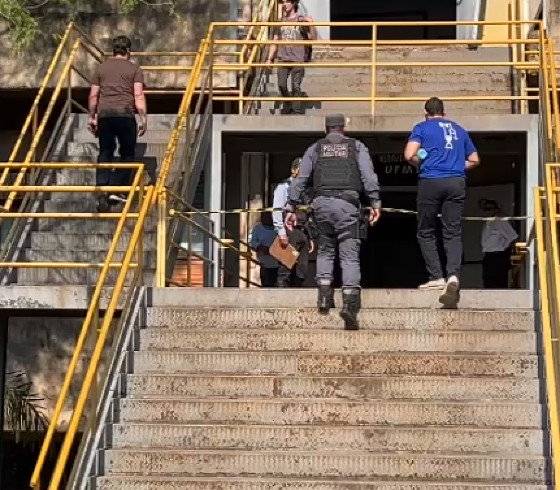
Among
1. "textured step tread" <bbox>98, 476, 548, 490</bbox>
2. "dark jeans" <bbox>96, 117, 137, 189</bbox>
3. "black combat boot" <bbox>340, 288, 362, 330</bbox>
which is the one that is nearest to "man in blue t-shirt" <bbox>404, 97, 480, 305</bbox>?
"black combat boot" <bbox>340, 288, 362, 330</bbox>

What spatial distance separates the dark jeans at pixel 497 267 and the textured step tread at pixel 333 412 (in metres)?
5.77

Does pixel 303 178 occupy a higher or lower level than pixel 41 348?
higher

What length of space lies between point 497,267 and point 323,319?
521 centimetres

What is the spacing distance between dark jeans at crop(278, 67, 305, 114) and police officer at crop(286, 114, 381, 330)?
460cm

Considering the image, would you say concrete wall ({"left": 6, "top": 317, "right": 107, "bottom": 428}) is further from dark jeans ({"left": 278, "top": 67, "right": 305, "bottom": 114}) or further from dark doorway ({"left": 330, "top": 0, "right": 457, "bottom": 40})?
dark doorway ({"left": 330, "top": 0, "right": 457, "bottom": 40})

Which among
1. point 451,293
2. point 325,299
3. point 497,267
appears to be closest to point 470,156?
point 451,293

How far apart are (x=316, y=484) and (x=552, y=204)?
2.50m

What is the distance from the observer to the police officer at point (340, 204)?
8719mm

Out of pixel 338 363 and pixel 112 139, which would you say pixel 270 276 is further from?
pixel 338 363

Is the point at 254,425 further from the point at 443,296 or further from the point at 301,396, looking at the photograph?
the point at 443,296

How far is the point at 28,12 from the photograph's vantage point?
13.2 meters

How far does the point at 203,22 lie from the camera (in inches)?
607

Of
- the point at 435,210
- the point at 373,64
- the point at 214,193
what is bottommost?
the point at 435,210

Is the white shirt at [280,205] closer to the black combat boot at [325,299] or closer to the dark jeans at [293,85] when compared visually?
the dark jeans at [293,85]
